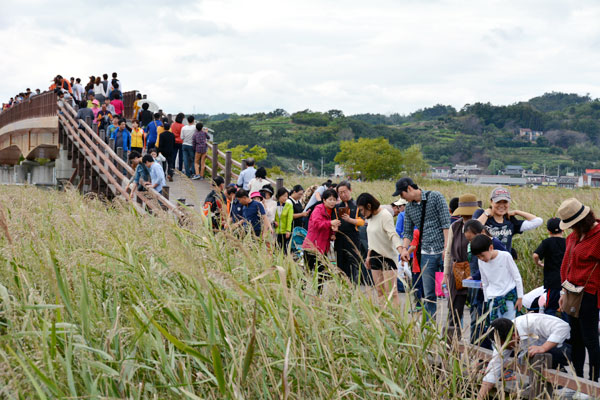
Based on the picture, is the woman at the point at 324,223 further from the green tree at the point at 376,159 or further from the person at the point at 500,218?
the green tree at the point at 376,159

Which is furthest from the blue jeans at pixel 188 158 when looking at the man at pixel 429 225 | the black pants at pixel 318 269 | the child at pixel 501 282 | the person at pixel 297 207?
the child at pixel 501 282

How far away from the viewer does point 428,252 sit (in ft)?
20.6

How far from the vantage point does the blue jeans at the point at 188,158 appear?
52.3 ft

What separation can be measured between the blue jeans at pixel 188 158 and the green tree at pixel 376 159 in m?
55.5

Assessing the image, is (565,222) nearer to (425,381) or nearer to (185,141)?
(425,381)

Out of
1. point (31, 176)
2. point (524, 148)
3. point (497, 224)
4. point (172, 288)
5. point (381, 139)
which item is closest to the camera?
point (172, 288)

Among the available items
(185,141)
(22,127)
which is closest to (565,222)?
(185,141)

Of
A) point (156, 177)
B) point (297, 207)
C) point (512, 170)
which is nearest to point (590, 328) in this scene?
point (297, 207)

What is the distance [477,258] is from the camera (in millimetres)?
5426

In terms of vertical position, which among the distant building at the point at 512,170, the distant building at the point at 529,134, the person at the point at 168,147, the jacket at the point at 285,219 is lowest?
the distant building at the point at 512,170

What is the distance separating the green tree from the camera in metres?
72.0

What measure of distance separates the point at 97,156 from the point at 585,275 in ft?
45.7

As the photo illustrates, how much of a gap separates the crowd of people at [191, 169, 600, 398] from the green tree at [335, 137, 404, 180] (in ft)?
212

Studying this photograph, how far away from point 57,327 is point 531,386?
2336 mm
